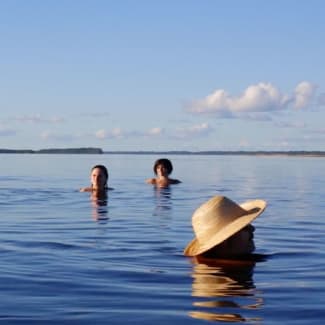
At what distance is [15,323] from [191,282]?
237 centimetres

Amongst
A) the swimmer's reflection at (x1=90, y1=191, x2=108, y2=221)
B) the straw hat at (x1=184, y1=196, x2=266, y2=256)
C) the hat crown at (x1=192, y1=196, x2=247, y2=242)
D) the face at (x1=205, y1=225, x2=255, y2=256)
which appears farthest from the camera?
the swimmer's reflection at (x1=90, y1=191, x2=108, y2=221)

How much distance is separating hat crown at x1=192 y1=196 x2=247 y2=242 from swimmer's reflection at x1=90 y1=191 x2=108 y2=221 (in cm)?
679

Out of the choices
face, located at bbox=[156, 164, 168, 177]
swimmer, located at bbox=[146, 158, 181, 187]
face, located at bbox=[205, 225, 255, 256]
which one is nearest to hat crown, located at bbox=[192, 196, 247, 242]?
face, located at bbox=[205, 225, 255, 256]

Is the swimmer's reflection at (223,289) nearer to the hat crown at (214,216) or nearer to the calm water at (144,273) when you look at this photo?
the calm water at (144,273)

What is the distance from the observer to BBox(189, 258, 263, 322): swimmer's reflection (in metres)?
6.84

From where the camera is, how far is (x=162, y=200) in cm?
2122

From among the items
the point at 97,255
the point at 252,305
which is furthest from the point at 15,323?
the point at 97,255

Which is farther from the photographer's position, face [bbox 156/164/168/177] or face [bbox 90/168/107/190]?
face [bbox 156/164/168/177]

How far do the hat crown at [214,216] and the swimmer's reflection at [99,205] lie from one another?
22.3 ft

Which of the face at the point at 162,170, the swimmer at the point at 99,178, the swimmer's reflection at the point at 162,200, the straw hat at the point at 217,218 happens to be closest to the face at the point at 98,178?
the swimmer at the point at 99,178

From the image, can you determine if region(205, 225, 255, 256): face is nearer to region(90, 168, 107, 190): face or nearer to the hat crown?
the hat crown

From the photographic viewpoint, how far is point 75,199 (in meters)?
21.5

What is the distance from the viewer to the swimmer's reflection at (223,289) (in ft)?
22.5

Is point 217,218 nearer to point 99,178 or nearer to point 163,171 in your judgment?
point 99,178
